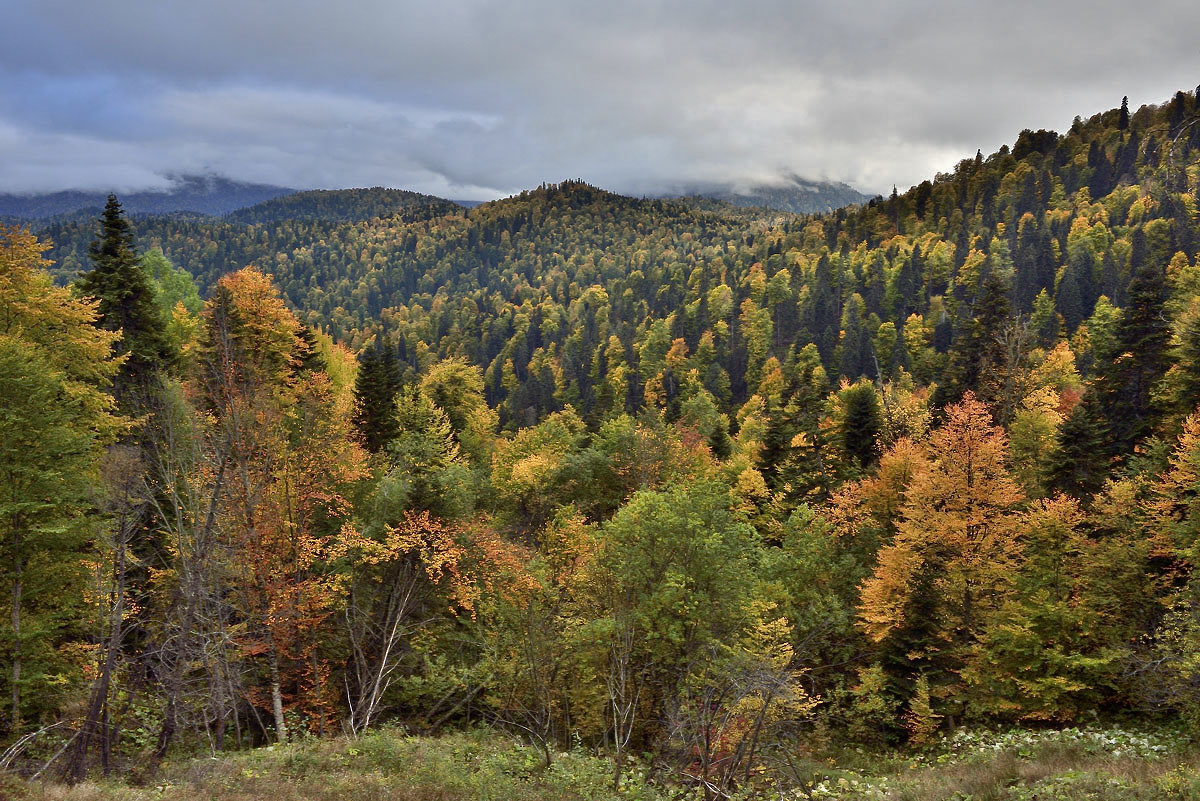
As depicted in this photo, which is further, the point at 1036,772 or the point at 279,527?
the point at 279,527

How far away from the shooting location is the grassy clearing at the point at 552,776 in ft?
41.4

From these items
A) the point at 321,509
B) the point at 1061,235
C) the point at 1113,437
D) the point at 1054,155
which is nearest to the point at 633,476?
the point at 321,509

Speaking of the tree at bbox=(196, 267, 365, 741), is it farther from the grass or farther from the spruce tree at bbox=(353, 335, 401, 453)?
the spruce tree at bbox=(353, 335, 401, 453)

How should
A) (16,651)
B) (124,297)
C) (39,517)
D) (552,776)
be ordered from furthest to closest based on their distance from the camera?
(124,297) < (39,517) < (16,651) < (552,776)

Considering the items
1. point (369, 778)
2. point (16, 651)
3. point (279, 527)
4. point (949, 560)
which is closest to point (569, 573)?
point (279, 527)

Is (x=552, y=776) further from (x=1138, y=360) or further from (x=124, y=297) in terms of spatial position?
(x=1138, y=360)

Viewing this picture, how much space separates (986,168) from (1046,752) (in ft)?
714

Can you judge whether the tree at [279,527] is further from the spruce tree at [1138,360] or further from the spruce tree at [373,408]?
the spruce tree at [1138,360]

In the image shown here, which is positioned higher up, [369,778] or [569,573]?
[369,778]

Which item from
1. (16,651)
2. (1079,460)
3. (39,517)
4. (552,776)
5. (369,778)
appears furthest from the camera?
(1079,460)

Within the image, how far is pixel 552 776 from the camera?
49.4 feet

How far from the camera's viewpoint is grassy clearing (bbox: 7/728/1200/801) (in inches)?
496

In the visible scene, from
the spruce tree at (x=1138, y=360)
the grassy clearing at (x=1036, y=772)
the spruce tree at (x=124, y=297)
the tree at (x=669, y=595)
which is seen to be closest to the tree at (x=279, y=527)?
the spruce tree at (x=124, y=297)

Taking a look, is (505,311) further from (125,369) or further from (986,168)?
(125,369)
